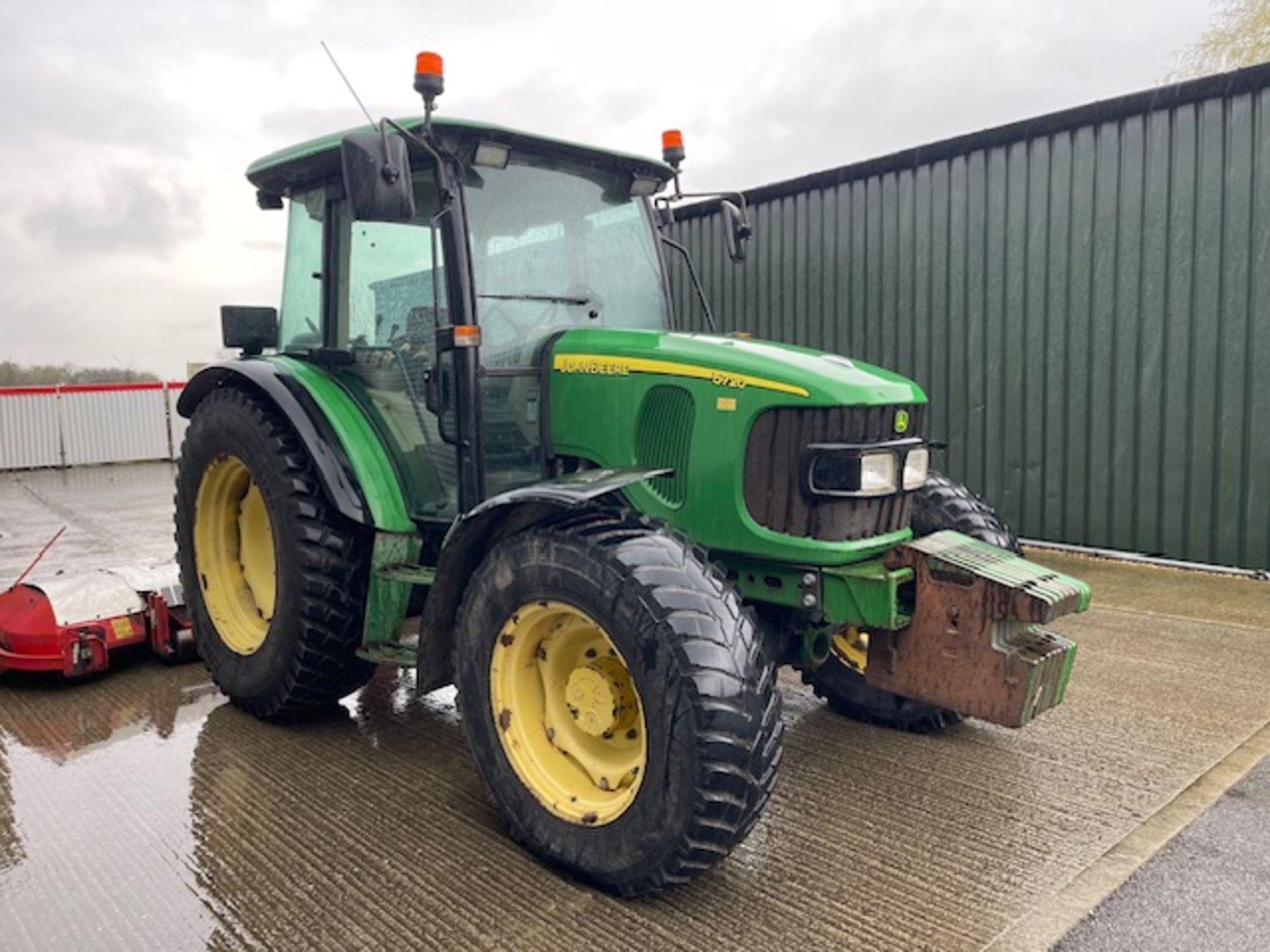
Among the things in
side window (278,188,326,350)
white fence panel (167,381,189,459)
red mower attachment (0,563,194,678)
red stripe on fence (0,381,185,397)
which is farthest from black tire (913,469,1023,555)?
white fence panel (167,381,189,459)

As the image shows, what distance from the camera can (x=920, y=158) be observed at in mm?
7840

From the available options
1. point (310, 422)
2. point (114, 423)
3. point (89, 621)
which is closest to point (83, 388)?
point (114, 423)

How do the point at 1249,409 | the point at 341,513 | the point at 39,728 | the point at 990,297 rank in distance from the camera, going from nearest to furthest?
the point at 341,513 < the point at 39,728 < the point at 1249,409 < the point at 990,297

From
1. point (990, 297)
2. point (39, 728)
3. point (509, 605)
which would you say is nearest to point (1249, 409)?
point (990, 297)

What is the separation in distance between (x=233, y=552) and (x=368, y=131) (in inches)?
78.7

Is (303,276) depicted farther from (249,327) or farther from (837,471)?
(837,471)

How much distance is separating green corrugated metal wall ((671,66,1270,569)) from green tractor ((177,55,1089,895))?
11.7ft

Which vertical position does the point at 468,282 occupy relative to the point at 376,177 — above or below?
below

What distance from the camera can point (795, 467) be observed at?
9.68ft

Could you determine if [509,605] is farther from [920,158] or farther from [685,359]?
[920,158]

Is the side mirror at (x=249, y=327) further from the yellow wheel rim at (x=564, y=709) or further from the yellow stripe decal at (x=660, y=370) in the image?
the yellow wheel rim at (x=564, y=709)

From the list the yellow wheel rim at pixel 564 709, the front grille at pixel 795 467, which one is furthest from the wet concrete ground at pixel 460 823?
the front grille at pixel 795 467

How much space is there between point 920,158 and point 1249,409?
309cm

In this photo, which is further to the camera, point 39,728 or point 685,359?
point 39,728
